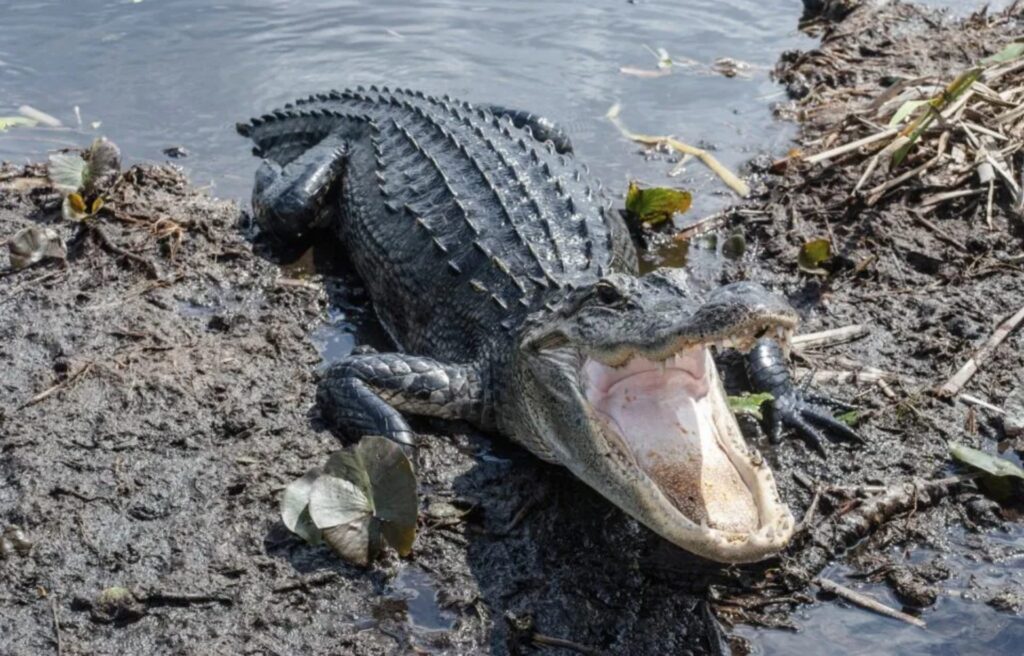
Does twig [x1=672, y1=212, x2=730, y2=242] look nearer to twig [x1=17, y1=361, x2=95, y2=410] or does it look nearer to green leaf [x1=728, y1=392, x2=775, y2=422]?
green leaf [x1=728, y1=392, x2=775, y2=422]

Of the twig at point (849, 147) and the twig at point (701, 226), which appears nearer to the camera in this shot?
the twig at point (701, 226)

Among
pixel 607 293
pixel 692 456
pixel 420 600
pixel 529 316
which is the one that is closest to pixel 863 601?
pixel 692 456

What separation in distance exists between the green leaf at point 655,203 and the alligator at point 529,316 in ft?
1.09

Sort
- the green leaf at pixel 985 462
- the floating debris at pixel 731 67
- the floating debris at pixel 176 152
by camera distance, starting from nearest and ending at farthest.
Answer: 1. the green leaf at pixel 985 462
2. the floating debris at pixel 176 152
3. the floating debris at pixel 731 67

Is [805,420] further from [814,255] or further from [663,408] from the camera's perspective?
[814,255]

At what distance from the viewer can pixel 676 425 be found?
3.54 m

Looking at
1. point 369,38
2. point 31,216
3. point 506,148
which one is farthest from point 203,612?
point 369,38

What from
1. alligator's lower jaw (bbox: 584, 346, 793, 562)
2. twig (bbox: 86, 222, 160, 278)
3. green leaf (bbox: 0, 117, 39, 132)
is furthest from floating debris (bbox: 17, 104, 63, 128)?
alligator's lower jaw (bbox: 584, 346, 793, 562)

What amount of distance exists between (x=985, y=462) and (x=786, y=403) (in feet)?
2.55

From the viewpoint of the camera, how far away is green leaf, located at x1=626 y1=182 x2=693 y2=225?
5.79m

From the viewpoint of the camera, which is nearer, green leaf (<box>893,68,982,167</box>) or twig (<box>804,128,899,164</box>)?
green leaf (<box>893,68,982,167</box>)

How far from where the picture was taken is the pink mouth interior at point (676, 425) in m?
3.38

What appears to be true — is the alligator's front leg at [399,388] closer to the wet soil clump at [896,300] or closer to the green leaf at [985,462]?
the wet soil clump at [896,300]

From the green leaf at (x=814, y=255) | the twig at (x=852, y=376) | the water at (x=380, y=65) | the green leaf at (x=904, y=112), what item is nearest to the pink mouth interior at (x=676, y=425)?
the twig at (x=852, y=376)
